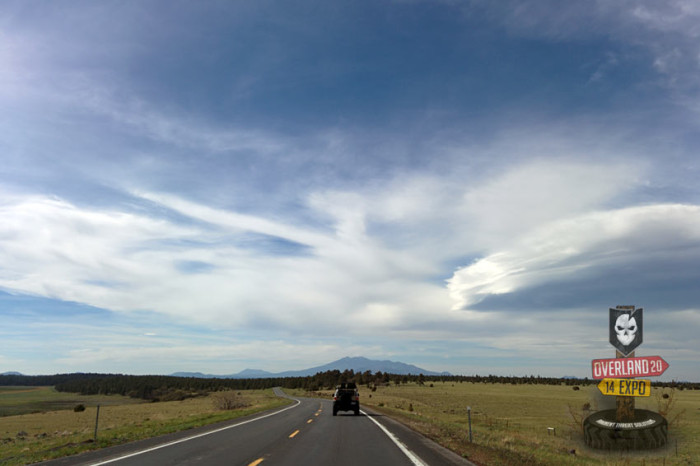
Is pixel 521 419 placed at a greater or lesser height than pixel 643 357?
lesser

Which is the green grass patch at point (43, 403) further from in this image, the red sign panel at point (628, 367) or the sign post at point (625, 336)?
the red sign panel at point (628, 367)

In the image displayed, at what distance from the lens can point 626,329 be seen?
1305 centimetres

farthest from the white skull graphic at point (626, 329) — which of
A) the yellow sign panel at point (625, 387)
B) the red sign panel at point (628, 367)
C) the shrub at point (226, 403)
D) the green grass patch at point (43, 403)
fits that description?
the green grass patch at point (43, 403)

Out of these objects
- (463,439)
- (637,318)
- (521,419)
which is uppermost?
(637,318)

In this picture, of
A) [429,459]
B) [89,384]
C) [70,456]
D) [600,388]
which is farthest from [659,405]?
[89,384]

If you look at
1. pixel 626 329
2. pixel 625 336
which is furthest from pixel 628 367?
pixel 626 329

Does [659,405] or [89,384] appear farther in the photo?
[89,384]

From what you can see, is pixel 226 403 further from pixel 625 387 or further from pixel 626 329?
pixel 626 329

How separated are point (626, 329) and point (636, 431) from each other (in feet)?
10.7

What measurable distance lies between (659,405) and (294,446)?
10936 millimetres

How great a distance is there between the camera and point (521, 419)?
35250mm

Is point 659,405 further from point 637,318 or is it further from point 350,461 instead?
point 350,461

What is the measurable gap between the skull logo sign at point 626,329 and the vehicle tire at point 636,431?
8.29 feet

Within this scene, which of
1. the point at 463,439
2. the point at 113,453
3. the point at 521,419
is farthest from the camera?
the point at 521,419
